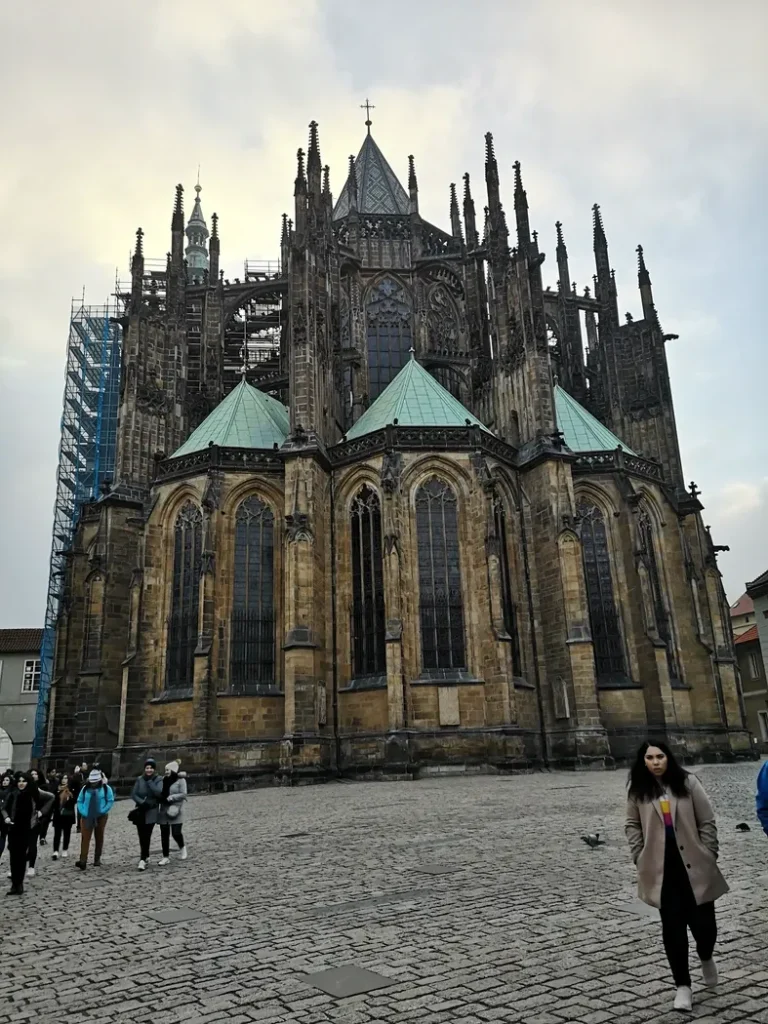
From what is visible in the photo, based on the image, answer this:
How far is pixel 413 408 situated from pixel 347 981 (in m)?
26.0

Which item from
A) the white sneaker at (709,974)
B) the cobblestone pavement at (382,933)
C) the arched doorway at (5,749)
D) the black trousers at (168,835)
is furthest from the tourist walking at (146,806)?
the arched doorway at (5,749)

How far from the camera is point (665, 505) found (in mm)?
31781

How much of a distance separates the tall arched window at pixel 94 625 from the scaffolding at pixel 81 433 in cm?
1450

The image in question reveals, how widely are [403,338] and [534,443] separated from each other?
10.8 metres

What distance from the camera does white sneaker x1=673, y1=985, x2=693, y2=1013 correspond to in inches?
163

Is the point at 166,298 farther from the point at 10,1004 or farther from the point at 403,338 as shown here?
the point at 10,1004

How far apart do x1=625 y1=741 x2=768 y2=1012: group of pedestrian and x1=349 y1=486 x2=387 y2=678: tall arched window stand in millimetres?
21835

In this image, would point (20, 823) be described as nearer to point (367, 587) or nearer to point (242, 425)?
point (367, 587)

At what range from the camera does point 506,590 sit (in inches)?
1096

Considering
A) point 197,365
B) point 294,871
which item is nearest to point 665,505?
point 197,365

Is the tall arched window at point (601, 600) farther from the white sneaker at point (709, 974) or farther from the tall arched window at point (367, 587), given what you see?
the white sneaker at point (709, 974)

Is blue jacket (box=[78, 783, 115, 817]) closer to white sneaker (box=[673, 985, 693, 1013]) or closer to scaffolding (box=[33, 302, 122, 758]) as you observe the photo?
white sneaker (box=[673, 985, 693, 1013])

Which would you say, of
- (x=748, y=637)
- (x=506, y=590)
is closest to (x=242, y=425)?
(x=506, y=590)

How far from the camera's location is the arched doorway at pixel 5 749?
50631 mm
